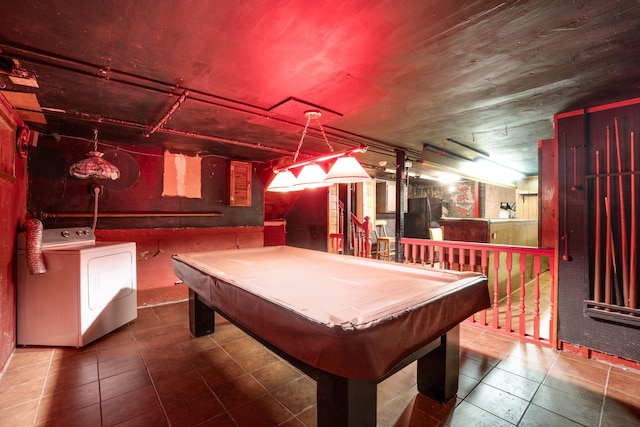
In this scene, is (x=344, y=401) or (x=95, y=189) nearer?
(x=344, y=401)

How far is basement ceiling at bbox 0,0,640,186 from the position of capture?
1576mm

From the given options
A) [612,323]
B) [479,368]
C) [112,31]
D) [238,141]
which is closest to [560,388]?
[479,368]

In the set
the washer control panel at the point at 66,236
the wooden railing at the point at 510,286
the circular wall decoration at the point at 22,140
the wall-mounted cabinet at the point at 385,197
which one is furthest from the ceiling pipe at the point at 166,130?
the wall-mounted cabinet at the point at 385,197

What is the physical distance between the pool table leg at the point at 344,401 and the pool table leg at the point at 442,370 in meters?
0.85

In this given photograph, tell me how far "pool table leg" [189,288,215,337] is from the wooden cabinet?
2.43 m

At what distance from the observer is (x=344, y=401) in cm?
Answer: 139

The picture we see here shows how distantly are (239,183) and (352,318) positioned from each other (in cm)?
464

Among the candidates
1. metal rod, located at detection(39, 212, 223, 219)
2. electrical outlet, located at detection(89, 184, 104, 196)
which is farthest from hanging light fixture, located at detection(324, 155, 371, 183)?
electrical outlet, located at detection(89, 184, 104, 196)

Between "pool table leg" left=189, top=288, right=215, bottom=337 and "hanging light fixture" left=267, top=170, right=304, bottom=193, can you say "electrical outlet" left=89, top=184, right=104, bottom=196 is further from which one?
"hanging light fixture" left=267, top=170, right=304, bottom=193

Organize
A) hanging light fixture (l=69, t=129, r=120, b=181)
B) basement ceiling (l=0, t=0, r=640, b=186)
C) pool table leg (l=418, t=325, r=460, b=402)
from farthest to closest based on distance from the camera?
1. hanging light fixture (l=69, t=129, r=120, b=181)
2. pool table leg (l=418, t=325, r=460, b=402)
3. basement ceiling (l=0, t=0, r=640, b=186)

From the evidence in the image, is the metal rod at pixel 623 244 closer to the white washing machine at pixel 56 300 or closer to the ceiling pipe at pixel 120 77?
the ceiling pipe at pixel 120 77

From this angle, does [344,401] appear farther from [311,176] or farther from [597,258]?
[597,258]

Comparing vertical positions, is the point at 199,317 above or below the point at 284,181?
below

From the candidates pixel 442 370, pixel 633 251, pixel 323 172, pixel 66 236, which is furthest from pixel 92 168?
pixel 633 251
